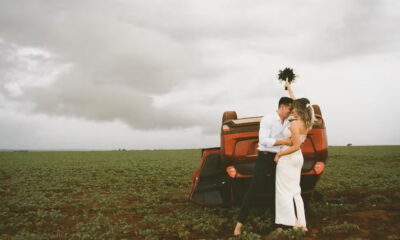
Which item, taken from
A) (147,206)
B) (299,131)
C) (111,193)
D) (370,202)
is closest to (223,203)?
(299,131)

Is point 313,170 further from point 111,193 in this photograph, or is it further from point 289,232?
point 111,193

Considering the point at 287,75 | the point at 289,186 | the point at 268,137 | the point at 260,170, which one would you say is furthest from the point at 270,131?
the point at 287,75

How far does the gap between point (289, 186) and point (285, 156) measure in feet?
1.90

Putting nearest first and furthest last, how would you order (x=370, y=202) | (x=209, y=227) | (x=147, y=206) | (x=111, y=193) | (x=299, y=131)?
(x=299, y=131) < (x=209, y=227) < (x=370, y=202) < (x=147, y=206) < (x=111, y=193)

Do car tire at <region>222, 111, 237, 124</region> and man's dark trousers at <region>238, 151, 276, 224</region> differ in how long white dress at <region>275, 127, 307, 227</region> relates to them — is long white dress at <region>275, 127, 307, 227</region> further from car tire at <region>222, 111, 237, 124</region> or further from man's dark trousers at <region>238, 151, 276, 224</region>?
car tire at <region>222, 111, 237, 124</region>

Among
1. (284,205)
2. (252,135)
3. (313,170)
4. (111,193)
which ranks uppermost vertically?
(252,135)

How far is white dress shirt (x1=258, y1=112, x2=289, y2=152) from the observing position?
5723mm

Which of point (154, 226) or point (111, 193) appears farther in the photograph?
point (111, 193)

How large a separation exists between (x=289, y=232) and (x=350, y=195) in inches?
254

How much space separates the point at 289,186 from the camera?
5.95 meters

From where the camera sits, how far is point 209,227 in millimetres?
7270

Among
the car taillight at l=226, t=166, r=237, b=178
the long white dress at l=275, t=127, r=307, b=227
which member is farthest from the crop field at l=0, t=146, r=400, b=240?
Result: the car taillight at l=226, t=166, r=237, b=178

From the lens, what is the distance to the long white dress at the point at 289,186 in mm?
5922

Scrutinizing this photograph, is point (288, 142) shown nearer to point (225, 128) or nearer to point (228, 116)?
point (225, 128)
